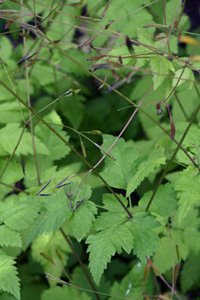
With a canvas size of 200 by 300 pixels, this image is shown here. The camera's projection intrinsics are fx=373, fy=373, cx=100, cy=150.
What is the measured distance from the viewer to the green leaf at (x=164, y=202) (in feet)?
4.00

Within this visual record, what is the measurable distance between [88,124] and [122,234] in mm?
1455

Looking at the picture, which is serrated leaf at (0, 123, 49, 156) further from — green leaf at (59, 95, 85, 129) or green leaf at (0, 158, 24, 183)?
green leaf at (59, 95, 85, 129)

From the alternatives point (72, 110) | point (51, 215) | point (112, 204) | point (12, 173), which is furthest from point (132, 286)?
point (72, 110)

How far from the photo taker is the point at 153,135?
2.04m

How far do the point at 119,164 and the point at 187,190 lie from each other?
10.9 inches

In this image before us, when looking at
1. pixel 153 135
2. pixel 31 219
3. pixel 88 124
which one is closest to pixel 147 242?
pixel 31 219

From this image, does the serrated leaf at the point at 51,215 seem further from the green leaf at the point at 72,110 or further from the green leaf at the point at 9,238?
the green leaf at the point at 72,110

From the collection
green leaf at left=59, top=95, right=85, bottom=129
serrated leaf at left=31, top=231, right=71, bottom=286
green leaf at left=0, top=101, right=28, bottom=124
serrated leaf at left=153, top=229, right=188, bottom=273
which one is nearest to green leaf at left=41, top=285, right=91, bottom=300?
serrated leaf at left=31, top=231, right=71, bottom=286

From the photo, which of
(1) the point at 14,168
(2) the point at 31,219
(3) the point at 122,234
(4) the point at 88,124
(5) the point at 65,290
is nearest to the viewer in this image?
(3) the point at 122,234

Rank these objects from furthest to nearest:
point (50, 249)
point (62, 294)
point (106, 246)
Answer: point (50, 249)
point (62, 294)
point (106, 246)

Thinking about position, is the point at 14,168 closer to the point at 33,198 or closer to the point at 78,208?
the point at 33,198

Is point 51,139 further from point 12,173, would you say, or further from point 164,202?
point 164,202

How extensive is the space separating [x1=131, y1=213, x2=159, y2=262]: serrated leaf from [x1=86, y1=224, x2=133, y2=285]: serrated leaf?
0.04 m

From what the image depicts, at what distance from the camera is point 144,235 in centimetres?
119
